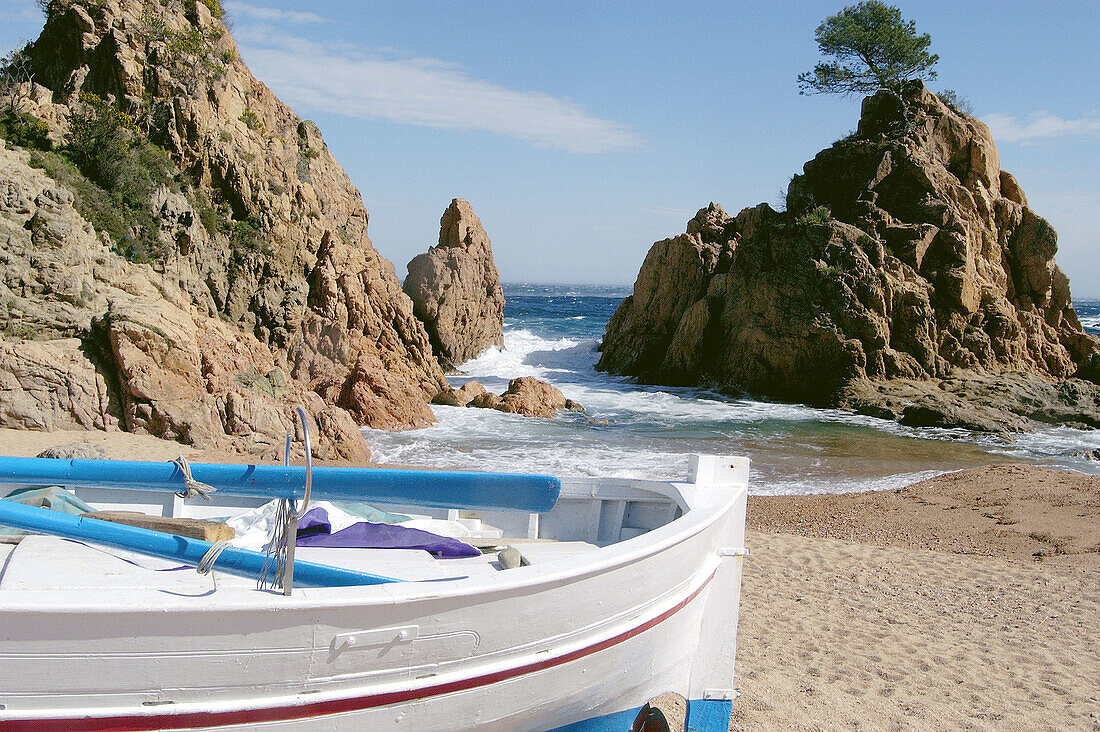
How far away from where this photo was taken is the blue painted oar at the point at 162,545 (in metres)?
3.24

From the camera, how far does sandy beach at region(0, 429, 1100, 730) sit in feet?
16.0

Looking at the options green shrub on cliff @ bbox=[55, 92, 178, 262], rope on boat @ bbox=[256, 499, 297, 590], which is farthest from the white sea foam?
rope on boat @ bbox=[256, 499, 297, 590]

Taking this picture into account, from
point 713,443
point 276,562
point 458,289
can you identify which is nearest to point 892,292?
point 713,443

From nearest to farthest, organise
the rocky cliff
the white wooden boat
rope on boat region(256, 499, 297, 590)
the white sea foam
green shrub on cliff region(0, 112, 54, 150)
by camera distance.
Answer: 1. the white wooden boat
2. rope on boat region(256, 499, 297, 590)
3. the rocky cliff
4. green shrub on cliff region(0, 112, 54, 150)
5. the white sea foam

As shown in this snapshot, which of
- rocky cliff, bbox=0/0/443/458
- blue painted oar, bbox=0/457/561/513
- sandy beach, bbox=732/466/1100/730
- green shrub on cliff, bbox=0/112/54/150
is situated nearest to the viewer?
Answer: blue painted oar, bbox=0/457/561/513

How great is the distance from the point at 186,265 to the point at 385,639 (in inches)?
495

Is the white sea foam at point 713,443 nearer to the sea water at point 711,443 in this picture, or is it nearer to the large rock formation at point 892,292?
the sea water at point 711,443

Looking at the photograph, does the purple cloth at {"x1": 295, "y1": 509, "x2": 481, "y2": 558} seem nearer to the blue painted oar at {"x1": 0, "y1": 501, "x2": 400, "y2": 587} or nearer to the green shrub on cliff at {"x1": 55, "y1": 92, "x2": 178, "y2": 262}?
the blue painted oar at {"x1": 0, "y1": 501, "x2": 400, "y2": 587}

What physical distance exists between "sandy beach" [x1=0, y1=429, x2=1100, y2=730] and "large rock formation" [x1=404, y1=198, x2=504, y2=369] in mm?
17383

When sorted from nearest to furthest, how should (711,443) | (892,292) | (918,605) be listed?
(918,605), (711,443), (892,292)

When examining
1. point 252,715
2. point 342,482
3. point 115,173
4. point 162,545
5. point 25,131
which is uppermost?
point 25,131

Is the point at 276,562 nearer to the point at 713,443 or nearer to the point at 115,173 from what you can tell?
the point at 115,173

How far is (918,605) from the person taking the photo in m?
6.95

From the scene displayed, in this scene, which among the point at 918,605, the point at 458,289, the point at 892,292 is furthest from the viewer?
the point at 458,289
